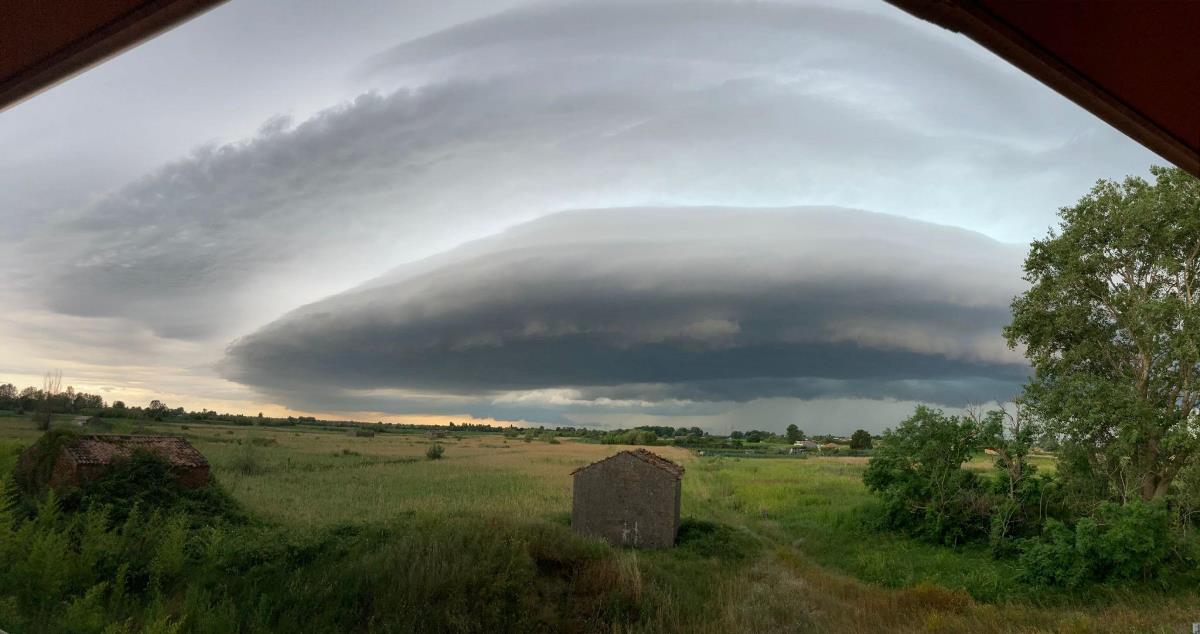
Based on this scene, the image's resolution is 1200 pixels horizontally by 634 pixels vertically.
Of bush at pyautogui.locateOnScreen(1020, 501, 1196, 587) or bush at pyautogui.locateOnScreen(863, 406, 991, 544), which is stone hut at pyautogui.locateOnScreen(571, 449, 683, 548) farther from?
bush at pyautogui.locateOnScreen(1020, 501, 1196, 587)

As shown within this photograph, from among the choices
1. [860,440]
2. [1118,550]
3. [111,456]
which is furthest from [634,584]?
[860,440]

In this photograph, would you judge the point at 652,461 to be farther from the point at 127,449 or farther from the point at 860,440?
the point at 860,440

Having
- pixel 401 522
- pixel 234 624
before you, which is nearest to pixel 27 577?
pixel 234 624

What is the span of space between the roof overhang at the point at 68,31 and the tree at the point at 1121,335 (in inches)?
712

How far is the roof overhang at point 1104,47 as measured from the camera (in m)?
1.01

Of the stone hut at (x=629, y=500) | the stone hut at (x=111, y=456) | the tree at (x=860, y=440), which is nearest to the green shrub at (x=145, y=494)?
the stone hut at (x=111, y=456)

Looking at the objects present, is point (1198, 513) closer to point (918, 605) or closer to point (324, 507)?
point (918, 605)

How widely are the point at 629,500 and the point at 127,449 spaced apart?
13774mm

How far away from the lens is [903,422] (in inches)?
757

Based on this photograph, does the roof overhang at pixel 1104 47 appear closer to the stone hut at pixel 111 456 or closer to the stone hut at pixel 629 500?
the stone hut at pixel 629 500

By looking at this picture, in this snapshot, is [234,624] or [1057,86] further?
[234,624]

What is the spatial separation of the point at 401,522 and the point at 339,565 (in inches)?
93.9

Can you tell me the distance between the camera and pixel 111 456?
17.6 m

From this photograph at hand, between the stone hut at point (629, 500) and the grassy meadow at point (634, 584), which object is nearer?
the grassy meadow at point (634, 584)
